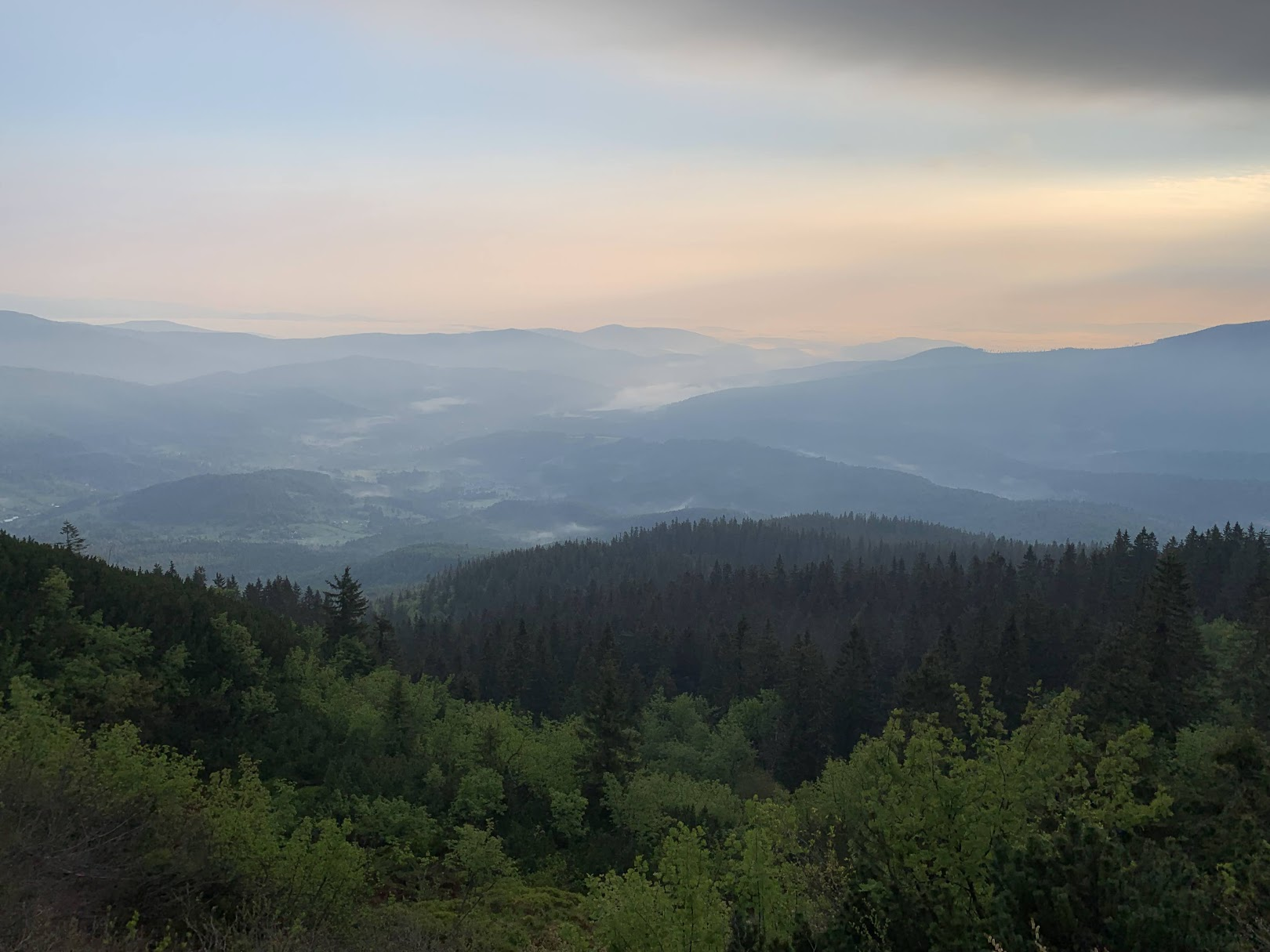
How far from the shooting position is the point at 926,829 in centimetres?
1738

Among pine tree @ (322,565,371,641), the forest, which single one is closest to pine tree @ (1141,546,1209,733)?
the forest

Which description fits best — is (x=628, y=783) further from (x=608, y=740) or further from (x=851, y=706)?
(x=851, y=706)

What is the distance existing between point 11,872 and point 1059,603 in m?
111

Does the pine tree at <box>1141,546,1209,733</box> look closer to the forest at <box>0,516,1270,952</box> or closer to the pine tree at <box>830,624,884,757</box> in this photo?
the forest at <box>0,516,1270,952</box>

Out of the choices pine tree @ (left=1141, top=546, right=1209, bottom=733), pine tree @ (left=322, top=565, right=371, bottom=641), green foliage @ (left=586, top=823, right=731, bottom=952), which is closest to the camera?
green foliage @ (left=586, top=823, right=731, bottom=952)

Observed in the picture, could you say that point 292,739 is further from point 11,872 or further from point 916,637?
point 916,637

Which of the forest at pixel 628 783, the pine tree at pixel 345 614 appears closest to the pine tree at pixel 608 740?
the forest at pixel 628 783

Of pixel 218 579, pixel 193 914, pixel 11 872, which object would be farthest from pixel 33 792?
pixel 218 579

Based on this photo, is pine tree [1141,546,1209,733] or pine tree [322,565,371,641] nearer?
pine tree [1141,546,1209,733]

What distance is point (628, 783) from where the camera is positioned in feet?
157

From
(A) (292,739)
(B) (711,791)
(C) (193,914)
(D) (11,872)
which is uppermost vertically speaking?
(D) (11,872)

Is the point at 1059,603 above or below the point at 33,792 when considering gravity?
below

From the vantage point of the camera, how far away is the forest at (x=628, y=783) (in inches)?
629

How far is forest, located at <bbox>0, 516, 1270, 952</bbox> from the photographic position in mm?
15969
